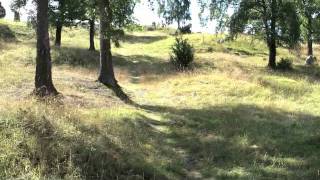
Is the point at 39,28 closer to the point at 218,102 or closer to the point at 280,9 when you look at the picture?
the point at 218,102

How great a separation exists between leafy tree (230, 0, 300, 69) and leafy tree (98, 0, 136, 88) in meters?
14.8

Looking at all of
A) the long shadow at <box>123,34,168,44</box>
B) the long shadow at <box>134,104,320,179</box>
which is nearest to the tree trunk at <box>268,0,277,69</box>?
the long shadow at <box>134,104,320,179</box>

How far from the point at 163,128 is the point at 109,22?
9.03 m

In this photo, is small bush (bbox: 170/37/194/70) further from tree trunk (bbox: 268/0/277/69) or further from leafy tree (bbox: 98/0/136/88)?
leafy tree (bbox: 98/0/136/88)

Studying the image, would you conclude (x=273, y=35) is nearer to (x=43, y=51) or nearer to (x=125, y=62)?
(x=125, y=62)

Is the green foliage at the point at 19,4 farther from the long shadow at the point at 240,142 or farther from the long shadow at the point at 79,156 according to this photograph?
the long shadow at the point at 79,156

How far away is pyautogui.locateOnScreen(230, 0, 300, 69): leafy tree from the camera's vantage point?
37.7 metres

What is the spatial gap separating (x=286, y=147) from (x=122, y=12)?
12.9 meters

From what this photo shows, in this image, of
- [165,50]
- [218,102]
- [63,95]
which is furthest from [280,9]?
[63,95]

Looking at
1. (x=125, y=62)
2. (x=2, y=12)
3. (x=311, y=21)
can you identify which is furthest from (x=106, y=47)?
(x=2, y=12)

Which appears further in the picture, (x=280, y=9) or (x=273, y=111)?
(x=280, y=9)

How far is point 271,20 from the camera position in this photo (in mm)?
38562

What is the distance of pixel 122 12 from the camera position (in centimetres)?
2475

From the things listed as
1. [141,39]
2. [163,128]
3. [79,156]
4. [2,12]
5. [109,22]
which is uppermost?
[2,12]
